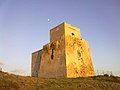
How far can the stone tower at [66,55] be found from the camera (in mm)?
20578

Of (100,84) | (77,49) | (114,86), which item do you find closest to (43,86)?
(100,84)

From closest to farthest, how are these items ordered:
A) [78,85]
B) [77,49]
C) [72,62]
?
[78,85] → [72,62] → [77,49]

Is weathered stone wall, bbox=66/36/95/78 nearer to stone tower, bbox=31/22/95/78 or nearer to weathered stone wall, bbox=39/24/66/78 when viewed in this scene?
stone tower, bbox=31/22/95/78

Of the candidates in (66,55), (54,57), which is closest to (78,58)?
(66,55)

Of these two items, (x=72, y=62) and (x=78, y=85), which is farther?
(x=72, y=62)

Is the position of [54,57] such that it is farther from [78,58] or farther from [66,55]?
[78,58]

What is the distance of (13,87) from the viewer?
1059 centimetres

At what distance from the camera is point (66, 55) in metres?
20.5

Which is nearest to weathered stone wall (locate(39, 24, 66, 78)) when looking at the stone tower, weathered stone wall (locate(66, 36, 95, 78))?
the stone tower

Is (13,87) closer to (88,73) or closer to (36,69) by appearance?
(88,73)

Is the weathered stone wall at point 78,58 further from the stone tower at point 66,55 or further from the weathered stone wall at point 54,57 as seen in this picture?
the weathered stone wall at point 54,57

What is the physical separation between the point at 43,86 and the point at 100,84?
16.6ft

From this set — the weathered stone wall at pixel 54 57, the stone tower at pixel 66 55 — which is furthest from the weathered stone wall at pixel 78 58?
the weathered stone wall at pixel 54 57

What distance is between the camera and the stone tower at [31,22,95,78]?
20578 mm
